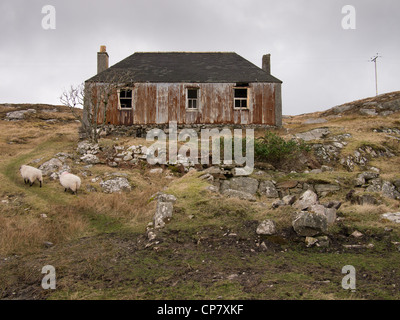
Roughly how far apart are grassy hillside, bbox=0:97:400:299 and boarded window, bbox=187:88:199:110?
424 inches

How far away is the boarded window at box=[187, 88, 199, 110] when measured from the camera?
22.9m

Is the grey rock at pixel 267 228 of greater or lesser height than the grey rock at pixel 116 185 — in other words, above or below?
below

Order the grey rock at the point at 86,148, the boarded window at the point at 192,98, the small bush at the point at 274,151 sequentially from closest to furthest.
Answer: the small bush at the point at 274,151
the grey rock at the point at 86,148
the boarded window at the point at 192,98

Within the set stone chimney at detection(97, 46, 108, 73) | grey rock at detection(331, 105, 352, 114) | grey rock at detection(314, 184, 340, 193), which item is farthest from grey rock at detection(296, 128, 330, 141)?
grey rock at detection(331, 105, 352, 114)

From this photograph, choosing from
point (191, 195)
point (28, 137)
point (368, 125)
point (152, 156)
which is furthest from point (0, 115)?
point (368, 125)

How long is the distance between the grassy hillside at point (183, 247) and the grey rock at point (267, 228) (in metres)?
0.17

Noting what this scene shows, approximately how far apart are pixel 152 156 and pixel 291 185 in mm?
7307

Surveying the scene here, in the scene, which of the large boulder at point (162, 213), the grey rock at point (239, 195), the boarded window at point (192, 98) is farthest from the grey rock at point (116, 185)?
the boarded window at point (192, 98)

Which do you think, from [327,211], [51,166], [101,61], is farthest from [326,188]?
[101,61]

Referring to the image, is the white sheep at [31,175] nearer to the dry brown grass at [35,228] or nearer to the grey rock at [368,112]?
the dry brown grass at [35,228]

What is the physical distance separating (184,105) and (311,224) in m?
16.5

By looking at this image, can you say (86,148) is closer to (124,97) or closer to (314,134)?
(124,97)

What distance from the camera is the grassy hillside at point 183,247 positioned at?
550cm
